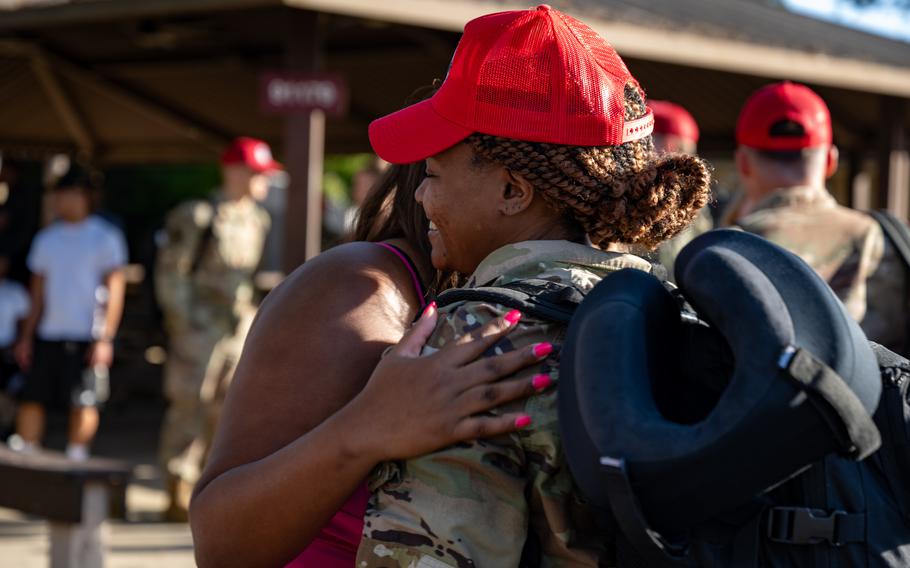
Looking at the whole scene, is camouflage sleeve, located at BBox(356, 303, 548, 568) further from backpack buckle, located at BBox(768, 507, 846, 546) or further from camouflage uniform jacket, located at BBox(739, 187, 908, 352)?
camouflage uniform jacket, located at BBox(739, 187, 908, 352)

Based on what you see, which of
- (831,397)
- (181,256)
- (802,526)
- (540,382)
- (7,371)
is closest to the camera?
(831,397)

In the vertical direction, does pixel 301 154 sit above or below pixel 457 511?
below

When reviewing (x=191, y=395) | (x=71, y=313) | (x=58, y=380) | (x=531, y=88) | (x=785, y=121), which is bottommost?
(x=58, y=380)

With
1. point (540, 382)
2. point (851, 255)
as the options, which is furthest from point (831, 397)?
point (851, 255)

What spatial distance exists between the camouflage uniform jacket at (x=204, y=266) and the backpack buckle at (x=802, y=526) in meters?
6.24

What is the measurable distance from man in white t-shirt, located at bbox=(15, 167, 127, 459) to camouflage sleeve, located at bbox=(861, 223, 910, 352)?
539 centimetres

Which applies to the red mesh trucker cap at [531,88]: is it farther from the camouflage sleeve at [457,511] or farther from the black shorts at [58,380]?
the black shorts at [58,380]

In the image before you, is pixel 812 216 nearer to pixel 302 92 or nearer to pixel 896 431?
pixel 896 431

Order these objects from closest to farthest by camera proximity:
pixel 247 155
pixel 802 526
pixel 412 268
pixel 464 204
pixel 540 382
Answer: pixel 802 526 < pixel 540 382 < pixel 464 204 < pixel 412 268 < pixel 247 155

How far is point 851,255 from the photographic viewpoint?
145 inches

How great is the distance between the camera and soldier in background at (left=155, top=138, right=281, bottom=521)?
744 centimetres

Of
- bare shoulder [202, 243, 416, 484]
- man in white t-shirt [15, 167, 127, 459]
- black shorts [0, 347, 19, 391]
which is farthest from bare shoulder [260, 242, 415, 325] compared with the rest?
black shorts [0, 347, 19, 391]

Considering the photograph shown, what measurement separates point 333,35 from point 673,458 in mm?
9164

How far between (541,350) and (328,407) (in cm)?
36
